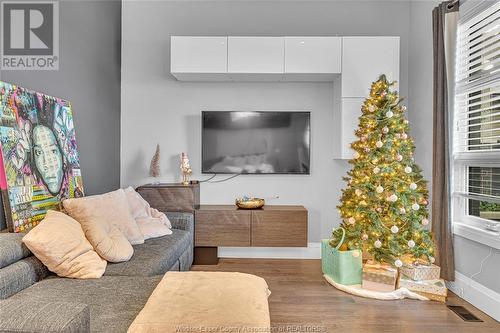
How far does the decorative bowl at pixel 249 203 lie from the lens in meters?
3.99

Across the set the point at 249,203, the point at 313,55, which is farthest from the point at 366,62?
the point at 249,203

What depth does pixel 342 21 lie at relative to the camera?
4.29 metres

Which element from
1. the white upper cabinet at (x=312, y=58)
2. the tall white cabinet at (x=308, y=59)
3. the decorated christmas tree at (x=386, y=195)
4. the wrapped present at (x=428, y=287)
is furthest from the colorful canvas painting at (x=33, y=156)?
the wrapped present at (x=428, y=287)

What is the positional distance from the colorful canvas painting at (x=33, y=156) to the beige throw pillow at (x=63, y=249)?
1.34 ft

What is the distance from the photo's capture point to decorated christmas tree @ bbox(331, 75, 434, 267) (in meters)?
3.14

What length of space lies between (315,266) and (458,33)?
263cm

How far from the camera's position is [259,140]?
423cm

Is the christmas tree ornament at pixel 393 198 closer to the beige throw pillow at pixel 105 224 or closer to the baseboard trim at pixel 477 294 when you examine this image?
the baseboard trim at pixel 477 294

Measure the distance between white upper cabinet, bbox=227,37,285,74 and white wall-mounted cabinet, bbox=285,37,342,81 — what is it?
4.7 inches

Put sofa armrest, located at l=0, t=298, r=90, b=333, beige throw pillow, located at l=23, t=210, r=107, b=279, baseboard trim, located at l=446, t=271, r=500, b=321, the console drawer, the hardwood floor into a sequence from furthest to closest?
the console drawer
baseboard trim, located at l=446, t=271, r=500, b=321
the hardwood floor
beige throw pillow, located at l=23, t=210, r=107, b=279
sofa armrest, located at l=0, t=298, r=90, b=333

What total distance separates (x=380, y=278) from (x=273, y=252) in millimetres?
1476

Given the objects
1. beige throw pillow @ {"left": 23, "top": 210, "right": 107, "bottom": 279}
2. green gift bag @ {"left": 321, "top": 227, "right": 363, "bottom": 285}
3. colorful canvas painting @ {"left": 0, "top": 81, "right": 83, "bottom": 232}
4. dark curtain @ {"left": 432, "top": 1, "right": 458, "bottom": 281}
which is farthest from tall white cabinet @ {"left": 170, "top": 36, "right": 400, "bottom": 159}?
beige throw pillow @ {"left": 23, "top": 210, "right": 107, "bottom": 279}

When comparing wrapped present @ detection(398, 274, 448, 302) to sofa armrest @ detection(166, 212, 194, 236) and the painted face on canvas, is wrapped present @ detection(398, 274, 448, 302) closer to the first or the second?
sofa armrest @ detection(166, 212, 194, 236)

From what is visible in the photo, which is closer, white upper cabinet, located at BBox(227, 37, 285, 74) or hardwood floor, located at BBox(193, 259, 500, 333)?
hardwood floor, located at BBox(193, 259, 500, 333)
